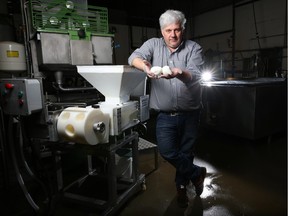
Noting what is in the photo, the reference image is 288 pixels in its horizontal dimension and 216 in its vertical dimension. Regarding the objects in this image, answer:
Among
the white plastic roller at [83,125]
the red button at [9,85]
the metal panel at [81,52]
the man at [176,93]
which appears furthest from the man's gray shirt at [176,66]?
the metal panel at [81,52]

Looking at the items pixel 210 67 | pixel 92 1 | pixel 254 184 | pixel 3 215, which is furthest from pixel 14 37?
pixel 210 67

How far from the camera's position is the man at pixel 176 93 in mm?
A: 1631

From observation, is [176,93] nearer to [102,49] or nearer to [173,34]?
[173,34]

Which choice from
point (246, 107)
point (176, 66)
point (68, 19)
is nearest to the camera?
point (176, 66)

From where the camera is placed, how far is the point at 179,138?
1861 millimetres

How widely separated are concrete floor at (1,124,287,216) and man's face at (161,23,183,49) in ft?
4.29

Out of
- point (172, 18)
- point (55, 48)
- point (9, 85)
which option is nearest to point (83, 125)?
point (9, 85)

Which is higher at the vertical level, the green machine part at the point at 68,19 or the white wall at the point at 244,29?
the white wall at the point at 244,29

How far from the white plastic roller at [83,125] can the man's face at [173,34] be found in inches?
28.3

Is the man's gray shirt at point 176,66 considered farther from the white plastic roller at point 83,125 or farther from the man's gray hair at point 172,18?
the white plastic roller at point 83,125

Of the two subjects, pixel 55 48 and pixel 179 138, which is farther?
pixel 55 48

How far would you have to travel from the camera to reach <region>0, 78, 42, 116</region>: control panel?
1.42m

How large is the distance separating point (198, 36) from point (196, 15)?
25.1 inches

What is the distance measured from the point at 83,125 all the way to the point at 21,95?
45cm
